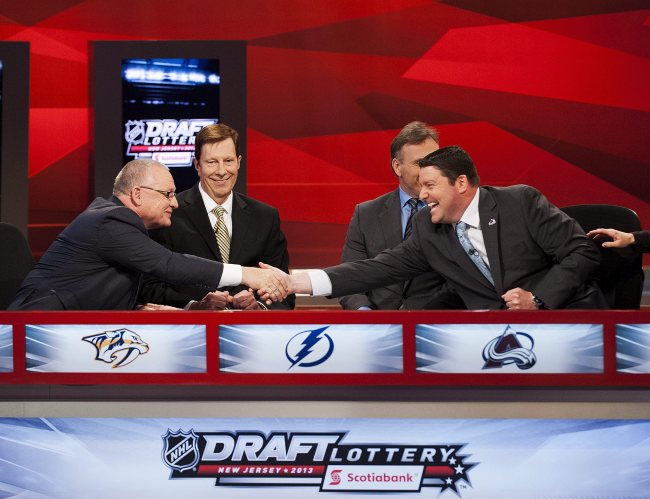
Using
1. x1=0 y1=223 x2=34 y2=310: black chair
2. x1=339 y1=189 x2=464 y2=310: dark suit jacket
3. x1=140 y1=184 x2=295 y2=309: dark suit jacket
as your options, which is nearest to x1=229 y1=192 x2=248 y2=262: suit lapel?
x1=140 y1=184 x2=295 y2=309: dark suit jacket

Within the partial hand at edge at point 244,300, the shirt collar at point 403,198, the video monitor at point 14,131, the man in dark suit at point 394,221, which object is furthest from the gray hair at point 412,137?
the video monitor at point 14,131

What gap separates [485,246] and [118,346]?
1393 millimetres

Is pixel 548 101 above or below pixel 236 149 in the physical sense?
above

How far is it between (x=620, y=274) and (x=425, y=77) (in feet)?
8.86

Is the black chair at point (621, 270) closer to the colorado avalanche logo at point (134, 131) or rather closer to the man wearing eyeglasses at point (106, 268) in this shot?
the man wearing eyeglasses at point (106, 268)

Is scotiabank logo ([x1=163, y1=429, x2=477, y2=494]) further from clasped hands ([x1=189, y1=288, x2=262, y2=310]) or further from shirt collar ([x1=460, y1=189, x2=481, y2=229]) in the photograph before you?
shirt collar ([x1=460, y1=189, x2=481, y2=229])

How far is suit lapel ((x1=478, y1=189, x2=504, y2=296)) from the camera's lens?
2887 millimetres

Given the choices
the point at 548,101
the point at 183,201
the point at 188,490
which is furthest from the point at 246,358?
the point at 548,101

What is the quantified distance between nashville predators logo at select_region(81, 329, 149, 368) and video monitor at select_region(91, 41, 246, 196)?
2.98 meters

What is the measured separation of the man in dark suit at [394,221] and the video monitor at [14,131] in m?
2.47

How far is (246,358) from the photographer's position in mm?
2102

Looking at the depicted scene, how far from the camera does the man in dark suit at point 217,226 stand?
3.50 metres

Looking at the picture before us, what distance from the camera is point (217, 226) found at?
3605 mm

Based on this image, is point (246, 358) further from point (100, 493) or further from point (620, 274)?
point (620, 274)
